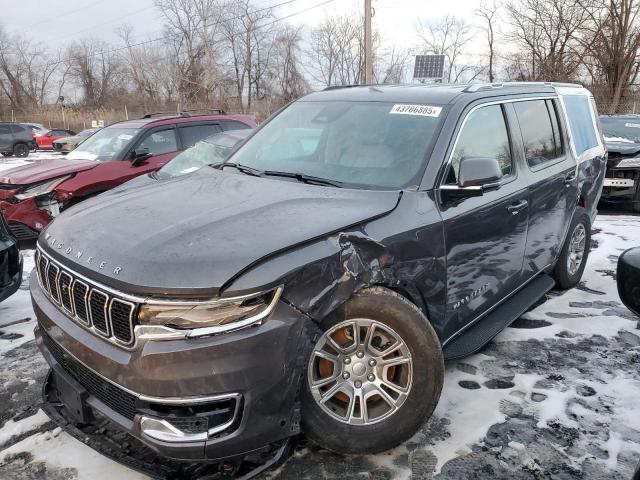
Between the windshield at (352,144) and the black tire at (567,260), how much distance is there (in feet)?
7.75

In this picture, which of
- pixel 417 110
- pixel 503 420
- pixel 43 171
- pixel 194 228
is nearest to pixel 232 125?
pixel 43 171

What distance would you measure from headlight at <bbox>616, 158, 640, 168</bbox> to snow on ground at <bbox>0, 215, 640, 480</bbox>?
16.6 feet

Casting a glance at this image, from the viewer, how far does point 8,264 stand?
13.6 feet

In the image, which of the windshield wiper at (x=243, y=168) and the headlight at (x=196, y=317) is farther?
the windshield wiper at (x=243, y=168)

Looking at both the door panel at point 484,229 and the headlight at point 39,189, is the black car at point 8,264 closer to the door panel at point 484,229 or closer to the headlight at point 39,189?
the headlight at point 39,189

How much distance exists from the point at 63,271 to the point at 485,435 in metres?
2.36

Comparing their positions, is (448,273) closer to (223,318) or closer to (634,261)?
(634,261)

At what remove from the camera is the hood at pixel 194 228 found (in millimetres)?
2037

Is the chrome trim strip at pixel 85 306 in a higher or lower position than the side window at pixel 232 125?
lower

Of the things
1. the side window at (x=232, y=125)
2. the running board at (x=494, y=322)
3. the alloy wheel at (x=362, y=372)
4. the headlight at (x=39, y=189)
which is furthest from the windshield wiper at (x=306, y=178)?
the side window at (x=232, y=125)

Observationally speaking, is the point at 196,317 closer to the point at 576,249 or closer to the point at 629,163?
the point at 576,249

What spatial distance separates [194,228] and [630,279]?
68.5 inches

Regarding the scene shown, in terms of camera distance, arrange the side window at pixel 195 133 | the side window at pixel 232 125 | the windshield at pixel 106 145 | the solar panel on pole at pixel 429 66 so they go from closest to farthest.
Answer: the windshield at pixel 106 145 < the side window at pixel 195 133 < the side window at pixel 232 125 < the solar panel on pole at pixel 429 66

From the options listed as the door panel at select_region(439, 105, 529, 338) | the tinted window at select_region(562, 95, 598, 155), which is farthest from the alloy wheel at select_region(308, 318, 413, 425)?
the tinted window at select_region(562, 95, 598, 155)
